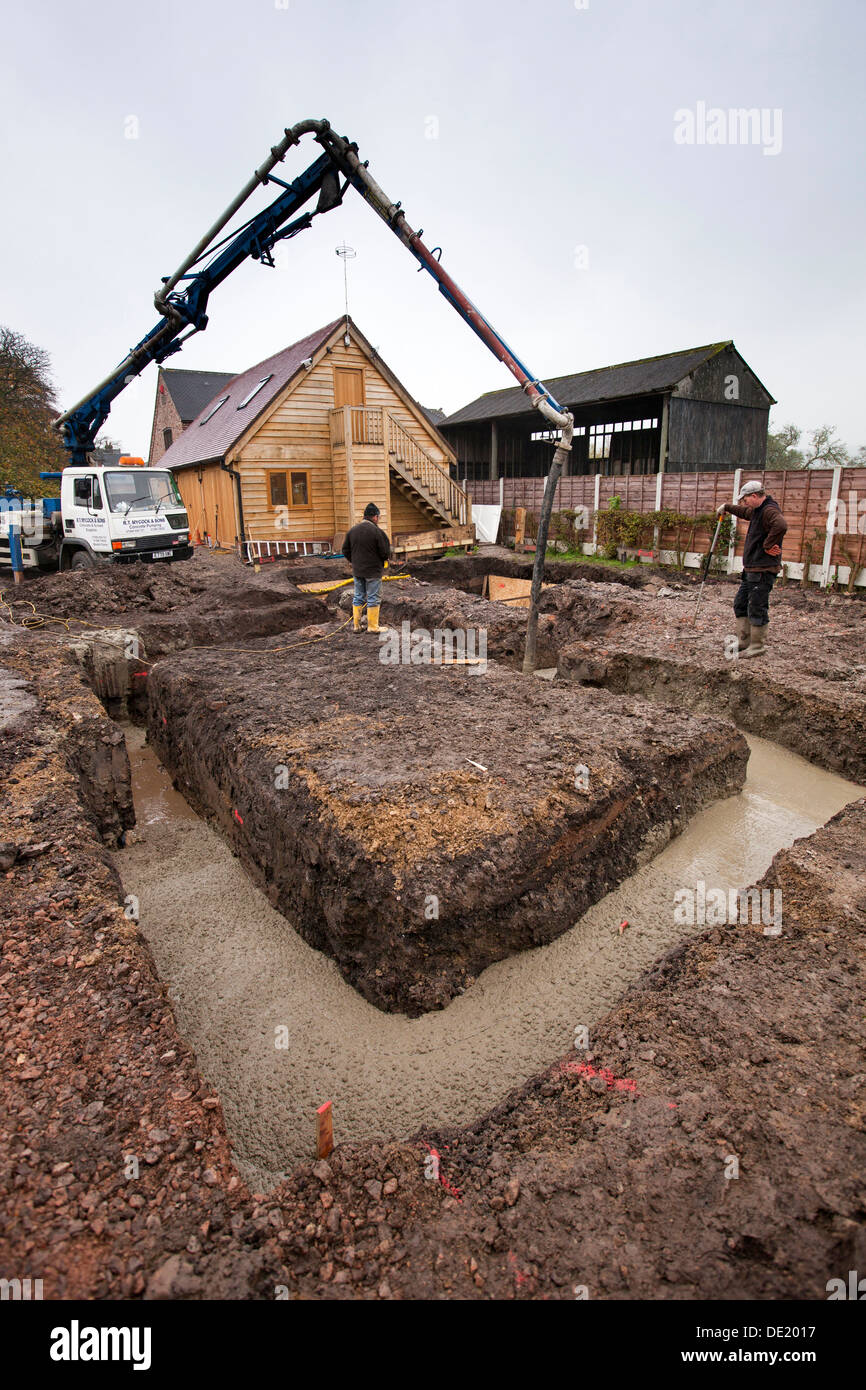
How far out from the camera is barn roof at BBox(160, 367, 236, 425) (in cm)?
3109

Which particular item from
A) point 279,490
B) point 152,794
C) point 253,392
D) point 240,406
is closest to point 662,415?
point 279,490

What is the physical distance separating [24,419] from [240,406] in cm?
1603

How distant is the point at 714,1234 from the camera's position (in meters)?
2.01

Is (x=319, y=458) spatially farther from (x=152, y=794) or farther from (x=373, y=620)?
(x=152, y=794)

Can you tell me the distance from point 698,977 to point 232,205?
13.7 m

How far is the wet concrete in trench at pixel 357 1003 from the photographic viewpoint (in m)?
3.16

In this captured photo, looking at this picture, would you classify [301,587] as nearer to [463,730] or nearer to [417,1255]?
[463,730]

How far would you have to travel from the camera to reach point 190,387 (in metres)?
32.7

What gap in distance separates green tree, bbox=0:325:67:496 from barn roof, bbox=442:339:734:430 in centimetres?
1830

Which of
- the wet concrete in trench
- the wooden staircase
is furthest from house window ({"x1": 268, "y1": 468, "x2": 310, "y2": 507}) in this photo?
the wet concrete in trench

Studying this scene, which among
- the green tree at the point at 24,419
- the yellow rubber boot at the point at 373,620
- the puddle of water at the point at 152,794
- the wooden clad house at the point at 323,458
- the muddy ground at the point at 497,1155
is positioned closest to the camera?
the muddy ground at the point at 497,1155

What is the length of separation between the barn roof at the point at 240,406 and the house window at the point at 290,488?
1427 mm

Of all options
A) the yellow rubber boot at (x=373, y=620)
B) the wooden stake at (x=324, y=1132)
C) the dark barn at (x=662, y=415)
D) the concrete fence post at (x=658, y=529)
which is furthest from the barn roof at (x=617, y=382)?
the wooden stake at (x=324, y=1132)

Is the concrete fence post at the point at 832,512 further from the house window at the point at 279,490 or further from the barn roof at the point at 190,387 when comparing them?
the barn roof at the point at 190,387
